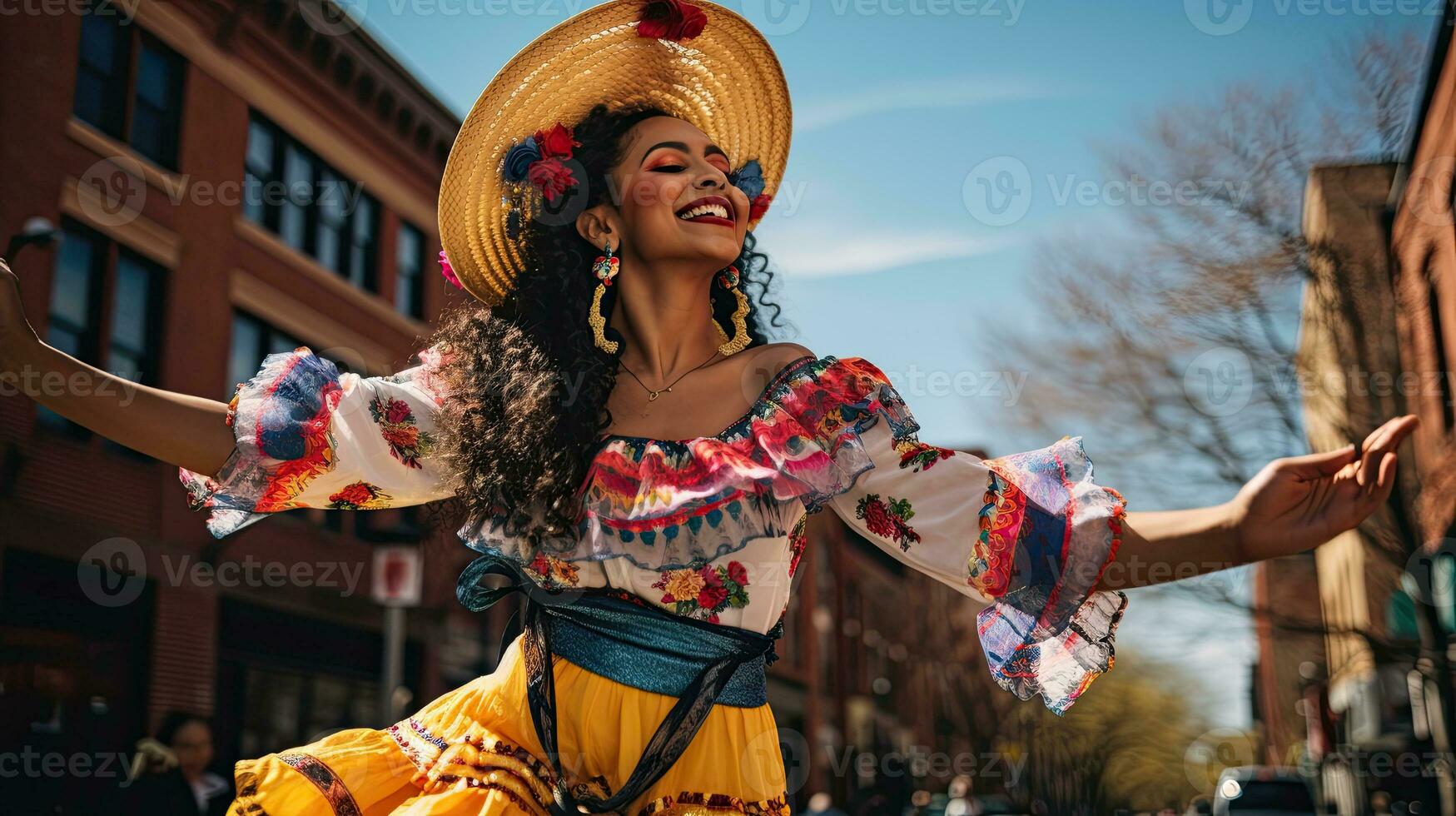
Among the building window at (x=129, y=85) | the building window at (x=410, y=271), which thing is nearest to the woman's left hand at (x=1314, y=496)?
the building window at (x=129, y=85)

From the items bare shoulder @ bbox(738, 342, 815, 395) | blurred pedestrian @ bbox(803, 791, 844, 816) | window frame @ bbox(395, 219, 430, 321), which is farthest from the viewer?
window frame @ bbox(395, 219, 430, 321)

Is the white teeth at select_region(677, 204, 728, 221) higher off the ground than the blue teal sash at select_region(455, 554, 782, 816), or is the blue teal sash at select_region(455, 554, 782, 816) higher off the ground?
the white teeth at select_region(677, 204, 728, 221)

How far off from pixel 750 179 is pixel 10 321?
175 centimetres

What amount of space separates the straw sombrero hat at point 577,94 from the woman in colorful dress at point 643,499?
12 cm

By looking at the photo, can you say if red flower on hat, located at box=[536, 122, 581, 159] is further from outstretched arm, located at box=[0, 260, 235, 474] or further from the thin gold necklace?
outstretched arm, located at box=[0, 260, 235, 474]

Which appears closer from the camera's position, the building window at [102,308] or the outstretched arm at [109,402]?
the outstretched arm at [109,402]

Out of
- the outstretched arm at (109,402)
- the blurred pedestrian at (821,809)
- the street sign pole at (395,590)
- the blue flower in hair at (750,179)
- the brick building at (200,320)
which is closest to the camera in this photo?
the outstretched arm at (109,402)

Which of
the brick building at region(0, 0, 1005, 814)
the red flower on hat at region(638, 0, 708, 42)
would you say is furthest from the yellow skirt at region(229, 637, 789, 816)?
the brick building at region(0, 0, 1005, 814)

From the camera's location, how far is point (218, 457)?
2609mm

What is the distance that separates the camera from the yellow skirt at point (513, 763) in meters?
2.45

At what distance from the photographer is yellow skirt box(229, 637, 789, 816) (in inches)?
96.4

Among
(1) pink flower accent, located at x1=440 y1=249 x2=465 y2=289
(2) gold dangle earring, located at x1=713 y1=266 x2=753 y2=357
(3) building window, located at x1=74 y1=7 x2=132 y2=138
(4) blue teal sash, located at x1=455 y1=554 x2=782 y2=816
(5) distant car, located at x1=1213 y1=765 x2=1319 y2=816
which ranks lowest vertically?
(5) distant car, located at x1=1213 y1=765 x2=1319 y2=816

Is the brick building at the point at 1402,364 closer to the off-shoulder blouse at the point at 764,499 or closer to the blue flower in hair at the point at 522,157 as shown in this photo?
the off-shoulder blouse at the point at 764,499

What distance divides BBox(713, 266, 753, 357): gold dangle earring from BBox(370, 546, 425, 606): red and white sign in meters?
7.67
